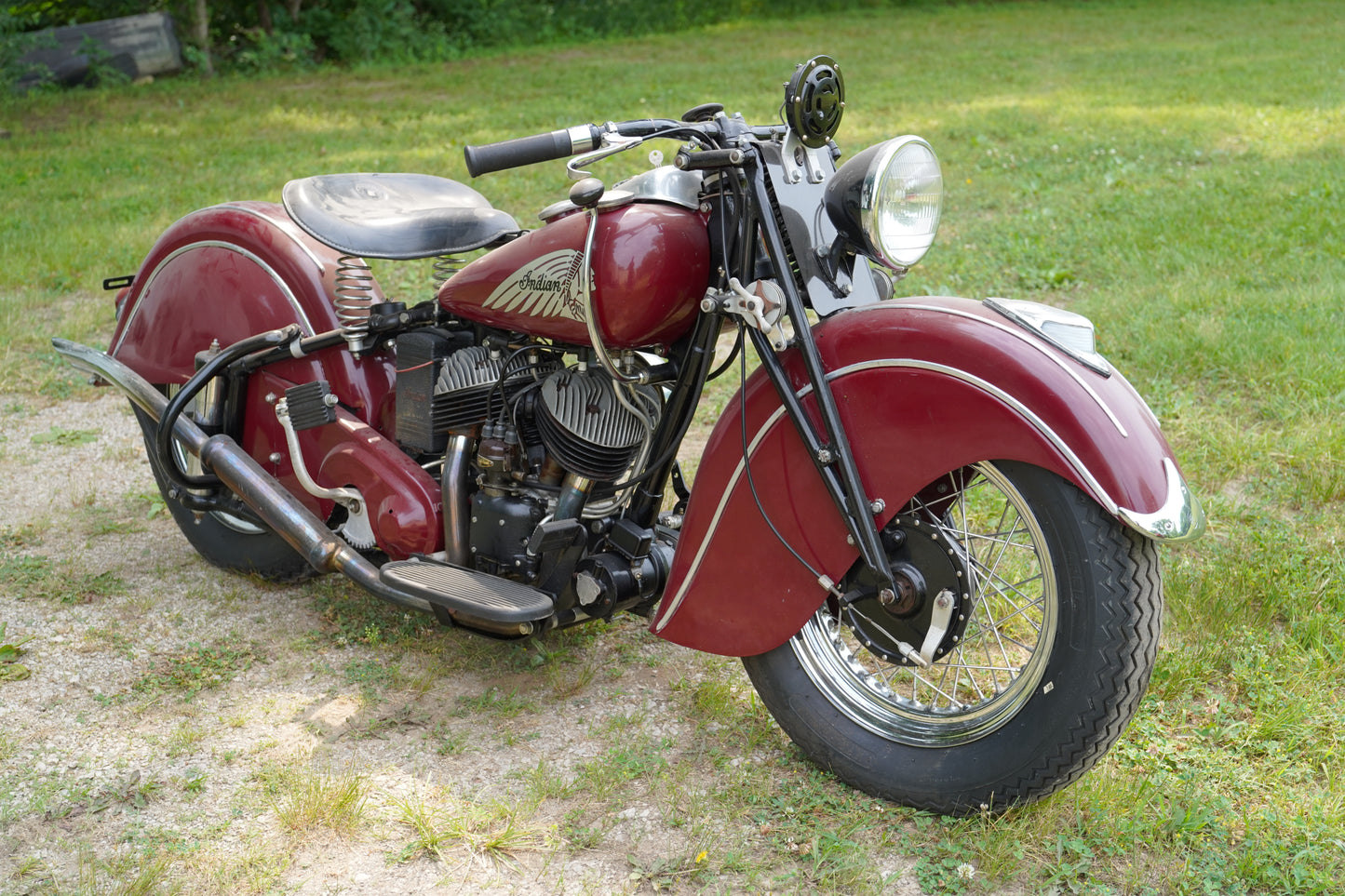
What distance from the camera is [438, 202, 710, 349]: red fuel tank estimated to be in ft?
8.30

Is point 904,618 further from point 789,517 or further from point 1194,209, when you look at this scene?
point 1194,209

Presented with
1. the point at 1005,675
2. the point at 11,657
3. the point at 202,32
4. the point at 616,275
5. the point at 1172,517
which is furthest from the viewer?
the point at 202,32

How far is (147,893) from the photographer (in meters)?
2.32

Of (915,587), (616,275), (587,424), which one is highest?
(616,275)

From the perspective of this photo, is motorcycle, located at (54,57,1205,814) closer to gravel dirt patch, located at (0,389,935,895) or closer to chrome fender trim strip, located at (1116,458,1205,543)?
chrome fender trim strip, located at (1116,458,1205,543)

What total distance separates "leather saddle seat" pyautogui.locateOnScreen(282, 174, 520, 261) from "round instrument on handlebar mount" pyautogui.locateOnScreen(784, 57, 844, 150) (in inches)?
39.4

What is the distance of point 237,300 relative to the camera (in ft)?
11.5

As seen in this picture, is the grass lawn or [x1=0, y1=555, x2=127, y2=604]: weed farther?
[x1=0, y1=555, x2=127, y2=604]: weed

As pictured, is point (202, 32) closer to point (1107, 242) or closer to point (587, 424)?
point (1107, 242)

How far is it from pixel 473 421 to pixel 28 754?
1.28m

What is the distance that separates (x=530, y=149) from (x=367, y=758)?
144cm

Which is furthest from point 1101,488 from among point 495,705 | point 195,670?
point 195,670

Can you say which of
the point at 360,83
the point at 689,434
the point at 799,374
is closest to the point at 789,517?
the point at 799,374

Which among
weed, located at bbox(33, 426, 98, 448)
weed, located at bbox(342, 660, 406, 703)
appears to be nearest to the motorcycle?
weed, located at bbox(342, 660, 406, 703)
